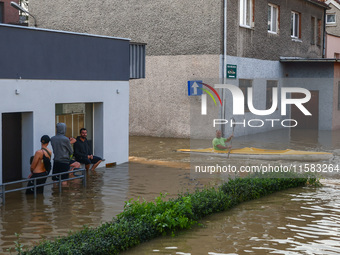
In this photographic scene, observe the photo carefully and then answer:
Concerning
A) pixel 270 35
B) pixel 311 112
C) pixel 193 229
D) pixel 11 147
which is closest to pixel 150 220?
pixel 193 229

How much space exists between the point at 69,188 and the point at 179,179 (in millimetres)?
2844

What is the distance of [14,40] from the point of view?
12.8 meters

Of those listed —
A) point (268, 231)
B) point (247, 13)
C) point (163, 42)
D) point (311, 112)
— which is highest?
point (247, 13)

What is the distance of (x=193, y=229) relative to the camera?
9297 mm

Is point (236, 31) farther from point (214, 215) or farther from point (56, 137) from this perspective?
point (214, 215)

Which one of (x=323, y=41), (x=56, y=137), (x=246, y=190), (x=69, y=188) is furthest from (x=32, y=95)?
(x=323, y=41)

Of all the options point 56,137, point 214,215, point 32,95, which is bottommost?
point 214,215

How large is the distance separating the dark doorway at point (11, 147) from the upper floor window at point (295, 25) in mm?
19750

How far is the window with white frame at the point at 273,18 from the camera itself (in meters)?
27.1

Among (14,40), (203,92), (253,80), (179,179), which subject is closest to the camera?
(14,40)

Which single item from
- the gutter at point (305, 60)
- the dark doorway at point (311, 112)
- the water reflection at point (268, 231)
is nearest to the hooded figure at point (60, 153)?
the water reflection at point (268, 231)

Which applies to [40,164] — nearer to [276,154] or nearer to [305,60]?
[276,154]

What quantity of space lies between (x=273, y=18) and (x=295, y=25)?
3270mm

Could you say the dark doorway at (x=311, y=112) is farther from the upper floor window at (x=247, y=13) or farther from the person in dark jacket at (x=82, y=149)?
the person in dark jacket at (x=82, y=149)
